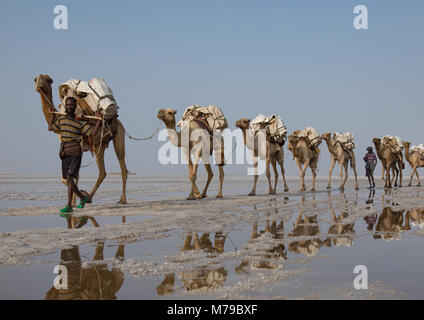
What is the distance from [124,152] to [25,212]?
3398 millimetres

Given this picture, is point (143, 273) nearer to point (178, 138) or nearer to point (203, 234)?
point (203, 234)

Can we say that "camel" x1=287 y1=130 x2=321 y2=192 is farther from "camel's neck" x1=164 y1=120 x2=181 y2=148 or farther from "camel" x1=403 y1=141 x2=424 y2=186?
"camel" x1=403 y1=141 x2=424 y2=186

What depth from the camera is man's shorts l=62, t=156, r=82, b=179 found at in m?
9.31

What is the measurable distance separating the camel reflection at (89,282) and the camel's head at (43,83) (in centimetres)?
648

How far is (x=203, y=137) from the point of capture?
1535 centimetres

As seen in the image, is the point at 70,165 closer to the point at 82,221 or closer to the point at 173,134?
the point at 82,221

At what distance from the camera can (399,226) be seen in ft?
25.7

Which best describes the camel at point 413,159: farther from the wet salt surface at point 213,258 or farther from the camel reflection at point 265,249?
the camel reflection at point 265,249

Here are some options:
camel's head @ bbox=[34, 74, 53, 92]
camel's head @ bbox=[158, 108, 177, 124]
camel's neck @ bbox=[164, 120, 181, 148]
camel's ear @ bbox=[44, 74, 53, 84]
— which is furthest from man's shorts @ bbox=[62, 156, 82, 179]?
camel's neck @ bbox=[164, 120, 181, 148]

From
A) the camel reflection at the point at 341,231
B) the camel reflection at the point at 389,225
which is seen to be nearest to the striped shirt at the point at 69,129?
the camel reflection at the point at 341,231

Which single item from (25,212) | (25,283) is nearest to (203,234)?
(25,283)

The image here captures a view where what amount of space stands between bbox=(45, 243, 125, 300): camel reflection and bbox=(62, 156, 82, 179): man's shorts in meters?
4.65

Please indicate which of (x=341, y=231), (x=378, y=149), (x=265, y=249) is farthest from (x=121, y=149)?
(x=378, y=149)

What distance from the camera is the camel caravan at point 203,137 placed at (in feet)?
36.2
